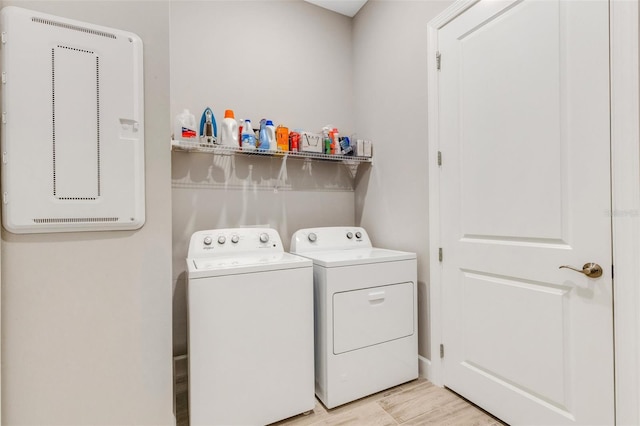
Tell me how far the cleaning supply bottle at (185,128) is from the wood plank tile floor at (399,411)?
156 centimetres

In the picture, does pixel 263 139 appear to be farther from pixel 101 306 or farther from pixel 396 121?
pixel 101 306

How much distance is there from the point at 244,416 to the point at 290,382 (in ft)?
0.86

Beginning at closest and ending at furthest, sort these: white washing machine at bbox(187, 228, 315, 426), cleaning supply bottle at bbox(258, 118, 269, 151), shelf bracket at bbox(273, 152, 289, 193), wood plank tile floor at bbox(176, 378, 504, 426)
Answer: white washing machine at bbox(187, 228, 315, 426)
wood plank tile floor at bbox(176, 378, 504, 426)
cleaning supply bottle at bbox(258, 118, 269, 151)
shelf bracket at bbox(273, 152, 289, 193)

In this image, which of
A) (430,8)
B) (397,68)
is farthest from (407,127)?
(430,8)

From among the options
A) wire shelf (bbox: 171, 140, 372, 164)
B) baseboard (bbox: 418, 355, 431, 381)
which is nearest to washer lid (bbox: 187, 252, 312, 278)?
wire shelf (bbox: 171, 140, 372, 164)

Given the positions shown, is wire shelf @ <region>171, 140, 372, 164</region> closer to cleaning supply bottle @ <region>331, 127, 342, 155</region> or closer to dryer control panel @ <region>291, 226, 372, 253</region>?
cleaning supply bottle @ <region>331, 127, 342, 155</region>

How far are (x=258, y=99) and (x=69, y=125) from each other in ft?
4.56

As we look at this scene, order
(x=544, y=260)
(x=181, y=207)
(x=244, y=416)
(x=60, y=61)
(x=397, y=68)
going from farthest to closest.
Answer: (x=397, y=68)
(x=181, y=207)
(x=244, y=416)
(x=544, y=260)
(x=60, y=61)

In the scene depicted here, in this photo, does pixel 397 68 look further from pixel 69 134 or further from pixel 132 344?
pixel 132 344

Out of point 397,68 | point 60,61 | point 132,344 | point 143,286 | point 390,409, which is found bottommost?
point 390,409

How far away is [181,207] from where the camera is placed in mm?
2062

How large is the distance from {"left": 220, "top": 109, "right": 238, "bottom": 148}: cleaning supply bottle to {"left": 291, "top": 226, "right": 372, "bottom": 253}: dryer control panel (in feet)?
2.52

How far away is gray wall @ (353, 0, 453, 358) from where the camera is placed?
2012 mm

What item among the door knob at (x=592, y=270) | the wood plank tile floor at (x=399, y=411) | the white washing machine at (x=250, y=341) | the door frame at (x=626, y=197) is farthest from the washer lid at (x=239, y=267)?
the door frame at (x=626, y=197)
